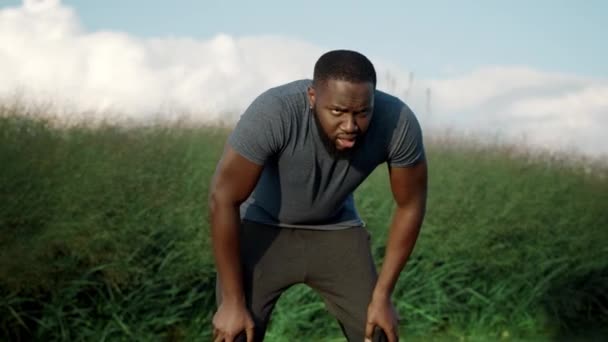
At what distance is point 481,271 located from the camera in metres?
7.01

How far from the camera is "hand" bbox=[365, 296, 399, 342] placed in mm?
3521

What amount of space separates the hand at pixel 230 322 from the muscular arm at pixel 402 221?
0.53 m

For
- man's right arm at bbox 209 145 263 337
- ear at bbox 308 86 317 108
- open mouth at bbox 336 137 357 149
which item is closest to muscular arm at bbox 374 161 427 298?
open mouth at bbox 336 137 357 149

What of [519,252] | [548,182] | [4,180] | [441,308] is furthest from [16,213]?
[548,182]

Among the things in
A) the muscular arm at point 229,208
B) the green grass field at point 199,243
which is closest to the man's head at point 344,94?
the muscular arm at point 229,208

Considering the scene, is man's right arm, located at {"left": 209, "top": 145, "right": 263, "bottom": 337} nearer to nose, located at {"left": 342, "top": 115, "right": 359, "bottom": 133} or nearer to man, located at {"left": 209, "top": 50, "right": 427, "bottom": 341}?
man, located at {"left": 209, "top": 50, "right": 427, "bottom": 341}

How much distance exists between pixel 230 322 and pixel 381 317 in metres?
0.60

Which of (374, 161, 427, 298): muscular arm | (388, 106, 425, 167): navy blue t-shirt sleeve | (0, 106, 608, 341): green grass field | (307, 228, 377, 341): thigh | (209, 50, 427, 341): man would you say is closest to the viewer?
(209, 50, 427, 341): man

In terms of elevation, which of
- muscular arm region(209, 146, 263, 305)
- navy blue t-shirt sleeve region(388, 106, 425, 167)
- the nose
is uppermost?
the nose

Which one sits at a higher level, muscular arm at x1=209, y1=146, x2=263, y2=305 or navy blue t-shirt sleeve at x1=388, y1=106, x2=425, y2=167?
navy blue t-shirt sleeve at x1=388, y1=106, x2=425, y2=167

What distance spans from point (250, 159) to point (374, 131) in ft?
1.64

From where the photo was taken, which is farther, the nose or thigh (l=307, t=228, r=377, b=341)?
thigh (l=307, t=228, r=377, b=341)

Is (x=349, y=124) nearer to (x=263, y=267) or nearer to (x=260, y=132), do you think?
(x=260, y=132)

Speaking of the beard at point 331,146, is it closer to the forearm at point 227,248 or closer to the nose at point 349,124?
the nose at point 349,124
